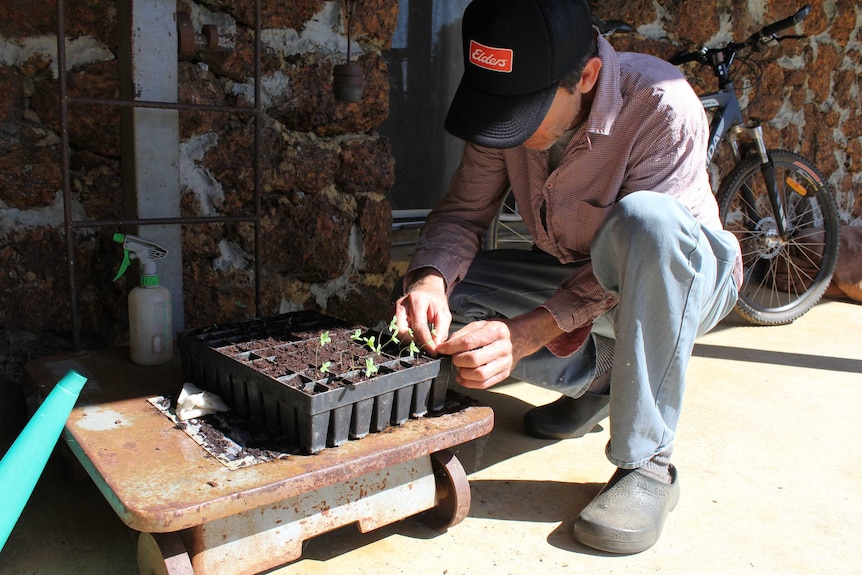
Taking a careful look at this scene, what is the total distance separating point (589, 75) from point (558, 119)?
115 millimetres

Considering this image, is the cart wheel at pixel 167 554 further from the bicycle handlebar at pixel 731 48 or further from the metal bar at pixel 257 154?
the bicycle handlebar at pixel 731 48

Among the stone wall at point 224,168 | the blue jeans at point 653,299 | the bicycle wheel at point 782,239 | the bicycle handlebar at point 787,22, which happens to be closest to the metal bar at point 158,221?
the stone wall at point 224,168

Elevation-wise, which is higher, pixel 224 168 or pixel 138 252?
pixel 224 168

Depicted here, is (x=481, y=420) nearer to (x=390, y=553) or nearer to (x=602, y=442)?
(x=390, y=553)

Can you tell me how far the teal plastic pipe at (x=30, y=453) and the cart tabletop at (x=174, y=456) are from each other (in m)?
0.07

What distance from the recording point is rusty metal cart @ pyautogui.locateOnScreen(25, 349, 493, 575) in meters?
1.26

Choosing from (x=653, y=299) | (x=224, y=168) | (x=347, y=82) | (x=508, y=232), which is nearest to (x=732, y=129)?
(x=508, y=232)

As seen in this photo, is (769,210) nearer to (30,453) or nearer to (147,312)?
(147,312)

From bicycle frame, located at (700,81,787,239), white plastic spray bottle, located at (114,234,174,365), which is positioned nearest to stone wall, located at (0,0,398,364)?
white plastic spray bottle, located at (114,234,174,365)

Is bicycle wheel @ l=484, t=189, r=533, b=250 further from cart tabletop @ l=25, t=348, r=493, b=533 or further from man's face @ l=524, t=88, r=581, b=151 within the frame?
cart tabletop @ l=25, t=348, r=493, b=533

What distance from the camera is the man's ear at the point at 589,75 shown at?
1652 mm

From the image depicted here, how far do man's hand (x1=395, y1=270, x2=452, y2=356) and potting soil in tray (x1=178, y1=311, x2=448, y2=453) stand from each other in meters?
0.05

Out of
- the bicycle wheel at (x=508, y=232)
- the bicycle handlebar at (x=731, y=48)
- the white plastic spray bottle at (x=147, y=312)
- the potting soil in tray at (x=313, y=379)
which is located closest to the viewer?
the potting soil in tray at (x=313, y=379)

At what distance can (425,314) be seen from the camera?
1.77 meters
